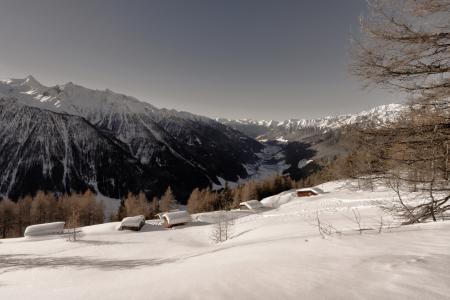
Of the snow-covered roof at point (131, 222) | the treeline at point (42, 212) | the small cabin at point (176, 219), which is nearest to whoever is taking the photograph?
the snow-covered roof at point (131, 222)

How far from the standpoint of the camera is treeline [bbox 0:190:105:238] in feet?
227

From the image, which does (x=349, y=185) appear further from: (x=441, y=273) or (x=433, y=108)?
(x=441, y=273)

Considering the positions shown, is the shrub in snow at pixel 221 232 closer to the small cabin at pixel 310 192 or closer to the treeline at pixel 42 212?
the small cabin at pixel 310 192

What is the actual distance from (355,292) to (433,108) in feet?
15.8

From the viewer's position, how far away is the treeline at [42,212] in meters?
69.2

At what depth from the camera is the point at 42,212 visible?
7419 centimetres

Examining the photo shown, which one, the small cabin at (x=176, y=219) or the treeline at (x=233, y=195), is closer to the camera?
the small cabin at (x=176, y=219)

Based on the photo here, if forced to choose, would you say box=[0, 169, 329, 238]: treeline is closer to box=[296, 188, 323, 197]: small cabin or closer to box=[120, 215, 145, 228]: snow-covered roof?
box=[296, 188, 323, 197]: small cabin

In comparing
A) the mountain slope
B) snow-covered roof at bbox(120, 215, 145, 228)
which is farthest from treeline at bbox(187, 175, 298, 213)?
the mountain slope

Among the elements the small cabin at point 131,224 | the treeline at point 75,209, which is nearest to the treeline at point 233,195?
the treeline at point 75,209

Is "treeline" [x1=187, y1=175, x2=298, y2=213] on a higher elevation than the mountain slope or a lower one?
lower

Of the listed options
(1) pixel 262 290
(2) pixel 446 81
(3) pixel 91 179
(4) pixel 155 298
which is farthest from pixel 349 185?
(3) pixel 91 179

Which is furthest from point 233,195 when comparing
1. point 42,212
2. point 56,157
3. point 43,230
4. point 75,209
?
point 56,157

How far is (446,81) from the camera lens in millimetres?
5953
